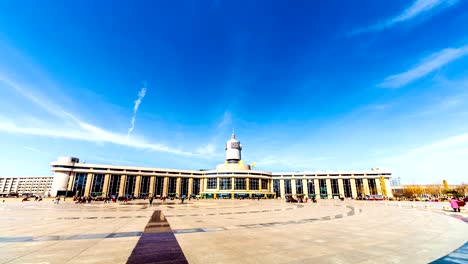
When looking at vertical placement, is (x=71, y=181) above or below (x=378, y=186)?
above

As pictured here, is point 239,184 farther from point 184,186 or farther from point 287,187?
point 184,186

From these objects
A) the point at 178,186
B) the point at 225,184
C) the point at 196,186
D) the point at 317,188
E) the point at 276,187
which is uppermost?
the point at 225,184

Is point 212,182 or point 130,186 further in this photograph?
point 212,182

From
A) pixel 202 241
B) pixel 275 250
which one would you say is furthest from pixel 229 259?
→ pixel 202 241

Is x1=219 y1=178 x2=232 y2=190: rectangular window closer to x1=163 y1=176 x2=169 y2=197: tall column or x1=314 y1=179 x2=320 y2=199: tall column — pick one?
x1=163 y1=176 x2=169 y2=197: tall column

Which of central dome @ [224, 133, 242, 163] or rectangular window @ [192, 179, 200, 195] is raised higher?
central dome @ [224, 133, 242, 163]

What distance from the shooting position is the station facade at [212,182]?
11606 cm

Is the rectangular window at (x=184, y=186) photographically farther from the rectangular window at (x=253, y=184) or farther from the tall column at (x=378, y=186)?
the tall column at (x=378, y=186)

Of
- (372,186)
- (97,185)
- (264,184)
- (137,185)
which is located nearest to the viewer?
(97,185)

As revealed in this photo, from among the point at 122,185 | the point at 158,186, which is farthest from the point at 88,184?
the point at 158,186

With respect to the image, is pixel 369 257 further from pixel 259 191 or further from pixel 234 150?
pixel 234 150

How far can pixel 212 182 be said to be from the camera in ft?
429

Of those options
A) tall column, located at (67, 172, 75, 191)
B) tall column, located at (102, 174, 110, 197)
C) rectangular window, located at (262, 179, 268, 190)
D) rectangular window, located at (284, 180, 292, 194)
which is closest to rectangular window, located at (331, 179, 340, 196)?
rectangular window, located at (284, 180, 292, 194)

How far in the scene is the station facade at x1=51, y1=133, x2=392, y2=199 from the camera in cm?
11606
